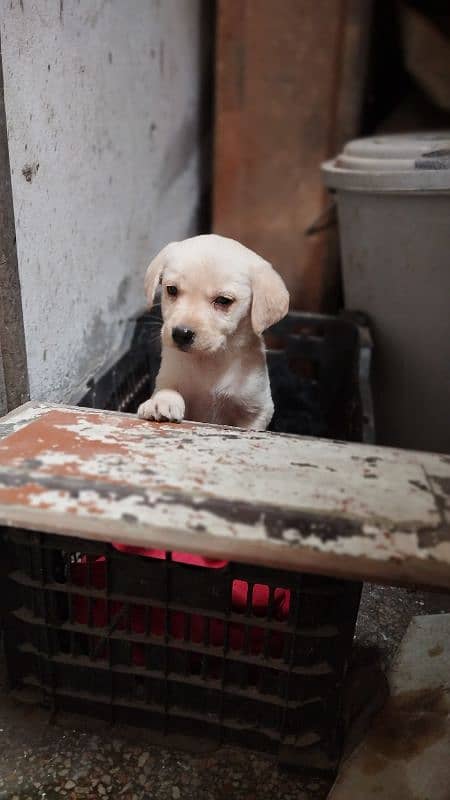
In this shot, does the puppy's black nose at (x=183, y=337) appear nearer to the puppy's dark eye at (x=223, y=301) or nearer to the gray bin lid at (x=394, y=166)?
the puppy's dark eye at (x=223, y=301)

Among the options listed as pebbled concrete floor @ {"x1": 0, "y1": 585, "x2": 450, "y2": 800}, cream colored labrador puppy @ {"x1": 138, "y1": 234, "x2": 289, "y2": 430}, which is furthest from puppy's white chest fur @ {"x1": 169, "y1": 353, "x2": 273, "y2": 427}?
pebbled concrete floor @ {"x1": 0, "y1": 585, "x2": 450, "y2": 800}

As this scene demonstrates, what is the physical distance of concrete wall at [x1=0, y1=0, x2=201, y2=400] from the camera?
4.09 feet

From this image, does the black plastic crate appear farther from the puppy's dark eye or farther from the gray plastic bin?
the gray plastic bin

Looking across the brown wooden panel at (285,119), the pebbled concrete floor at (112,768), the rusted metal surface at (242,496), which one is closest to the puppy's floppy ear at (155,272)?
the rusted metal surface at (242,496)

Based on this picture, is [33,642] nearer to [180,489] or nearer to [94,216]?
[180,489]

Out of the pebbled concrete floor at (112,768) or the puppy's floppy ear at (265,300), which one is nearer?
the pebbled concrete floor at (112,768)

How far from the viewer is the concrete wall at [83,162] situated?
1.25 m

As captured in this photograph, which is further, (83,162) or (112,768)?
(83,162)

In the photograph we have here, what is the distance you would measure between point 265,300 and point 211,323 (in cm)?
14

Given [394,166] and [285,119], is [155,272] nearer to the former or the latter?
[394,166]

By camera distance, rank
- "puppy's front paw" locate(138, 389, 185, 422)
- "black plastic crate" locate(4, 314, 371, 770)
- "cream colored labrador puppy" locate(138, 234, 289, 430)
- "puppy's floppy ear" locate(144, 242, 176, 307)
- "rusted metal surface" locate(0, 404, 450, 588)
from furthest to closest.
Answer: "puppy's floppy ear" locate(144, 242, 176, 307), "cream colored labrador puppy" locate(138, 234, 289, 430), "puppy's front paw" locate(138, 389, 185, 422), "black plastic crate" locate(4, 314, 371, 770), "rusted metal surface" locate(0, 404, 450, 588)

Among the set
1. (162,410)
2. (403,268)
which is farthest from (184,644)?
(403,268)

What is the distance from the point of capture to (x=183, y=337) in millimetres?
1260

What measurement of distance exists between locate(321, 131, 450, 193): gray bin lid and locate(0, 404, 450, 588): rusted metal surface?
92cm
